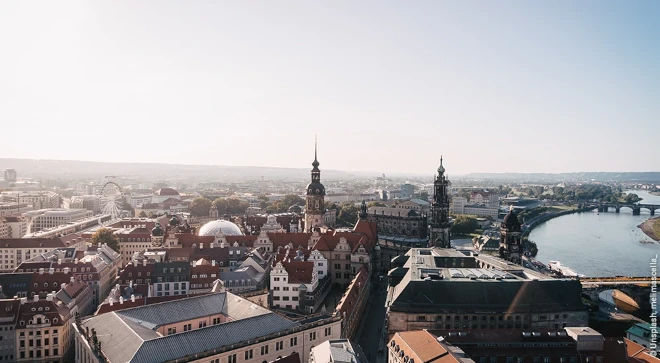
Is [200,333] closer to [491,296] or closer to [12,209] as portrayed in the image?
[491,296]

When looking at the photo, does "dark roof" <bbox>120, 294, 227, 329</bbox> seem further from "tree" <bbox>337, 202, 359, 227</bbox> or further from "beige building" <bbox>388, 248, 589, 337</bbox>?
"tree" <bbox>337, 202, 359, 227</bbox>

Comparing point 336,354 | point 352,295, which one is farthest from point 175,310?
point 352,295

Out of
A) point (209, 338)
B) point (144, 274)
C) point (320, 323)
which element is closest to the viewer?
point (209, 338)

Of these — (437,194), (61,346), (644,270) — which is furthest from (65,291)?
(644,270)

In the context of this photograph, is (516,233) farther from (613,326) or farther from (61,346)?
(61,346)

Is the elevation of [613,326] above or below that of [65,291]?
below

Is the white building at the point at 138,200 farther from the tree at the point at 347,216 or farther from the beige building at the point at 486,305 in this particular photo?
the beige building at the point at 486,305
